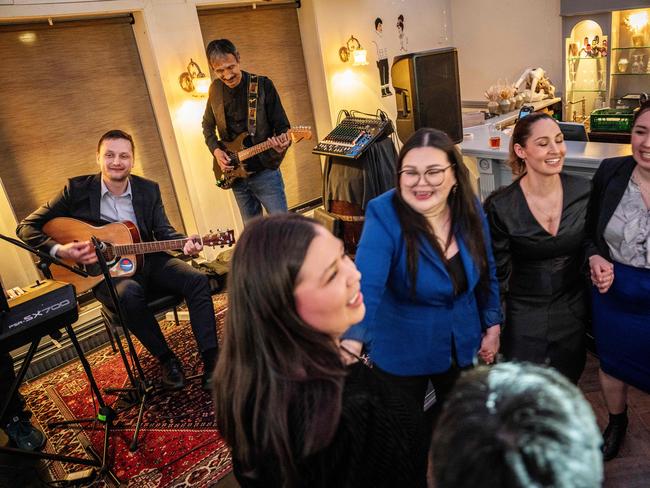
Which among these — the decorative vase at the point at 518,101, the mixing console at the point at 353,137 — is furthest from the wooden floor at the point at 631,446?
the decorative vase at the point at 518,101

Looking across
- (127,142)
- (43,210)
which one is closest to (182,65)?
(127,142)

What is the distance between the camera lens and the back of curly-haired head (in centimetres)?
50

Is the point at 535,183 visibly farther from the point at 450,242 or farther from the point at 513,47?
the point at 513,47

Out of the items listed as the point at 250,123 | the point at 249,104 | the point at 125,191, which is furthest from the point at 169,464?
the point at 249,104

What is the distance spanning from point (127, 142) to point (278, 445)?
8.57 feet

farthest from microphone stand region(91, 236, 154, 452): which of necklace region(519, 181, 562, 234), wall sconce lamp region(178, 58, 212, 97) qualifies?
wall sconce lamp region(178, 58, 212, 97)

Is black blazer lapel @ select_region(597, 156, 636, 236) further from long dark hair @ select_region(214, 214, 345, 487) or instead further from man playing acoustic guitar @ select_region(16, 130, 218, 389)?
man playing acoustic guitar @ select_region(16, 130, 218, 389)

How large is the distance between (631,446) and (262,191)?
2.99m

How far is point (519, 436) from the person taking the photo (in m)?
0.51

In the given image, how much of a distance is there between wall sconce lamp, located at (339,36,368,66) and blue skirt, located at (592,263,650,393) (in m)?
4.13

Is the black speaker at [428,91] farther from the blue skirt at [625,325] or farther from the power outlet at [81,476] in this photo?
the power outlet at [81,476]

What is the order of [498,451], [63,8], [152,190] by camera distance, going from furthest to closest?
[63,8] < [152,190] < [498,451]

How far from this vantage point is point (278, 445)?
0.85m

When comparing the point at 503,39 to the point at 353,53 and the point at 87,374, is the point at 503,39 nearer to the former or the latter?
the point at 353,53
